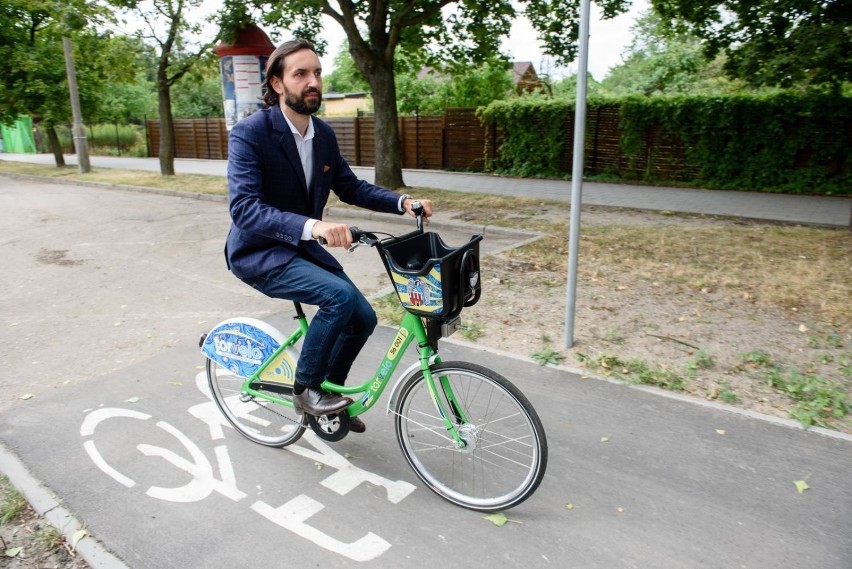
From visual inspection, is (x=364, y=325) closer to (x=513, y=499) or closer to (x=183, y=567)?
(x=513, y=499)

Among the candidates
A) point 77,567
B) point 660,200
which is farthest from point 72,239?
point 660,200

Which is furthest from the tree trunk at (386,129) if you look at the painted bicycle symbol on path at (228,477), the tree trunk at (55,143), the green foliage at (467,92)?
the tree trunk at (55,143)

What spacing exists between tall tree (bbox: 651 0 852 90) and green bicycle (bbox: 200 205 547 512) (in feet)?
28.4

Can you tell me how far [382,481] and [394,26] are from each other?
1177cm

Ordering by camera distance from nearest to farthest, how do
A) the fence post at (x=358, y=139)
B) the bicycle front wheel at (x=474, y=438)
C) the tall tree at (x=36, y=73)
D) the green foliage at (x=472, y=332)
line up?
the bicycle front wheel at (x=474, y=438) → the green foliage at (x=472, y=332) → the tall tree at (x=36, y=73) → the fence post at (x=358, y=139)

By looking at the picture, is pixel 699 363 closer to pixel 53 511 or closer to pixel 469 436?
pixel 469 436

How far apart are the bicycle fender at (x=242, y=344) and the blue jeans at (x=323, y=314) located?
0.35 metres

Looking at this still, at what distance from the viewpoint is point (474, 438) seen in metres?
3.04

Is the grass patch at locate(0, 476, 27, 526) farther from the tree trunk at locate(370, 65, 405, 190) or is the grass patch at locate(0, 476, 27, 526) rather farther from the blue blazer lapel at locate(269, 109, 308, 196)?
the tree trunk at locate(370, 65, 405, 190)

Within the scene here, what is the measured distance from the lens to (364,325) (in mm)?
3150

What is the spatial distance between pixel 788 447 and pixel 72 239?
32.7 ft

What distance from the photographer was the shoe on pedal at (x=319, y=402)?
314 cm

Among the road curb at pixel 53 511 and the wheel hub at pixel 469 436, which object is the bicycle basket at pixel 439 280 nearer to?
the wheel hub at pixel 469 436

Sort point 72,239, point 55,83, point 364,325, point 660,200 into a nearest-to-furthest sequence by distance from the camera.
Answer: point 364,325
point 72,239
point 660,200
point 55,83
